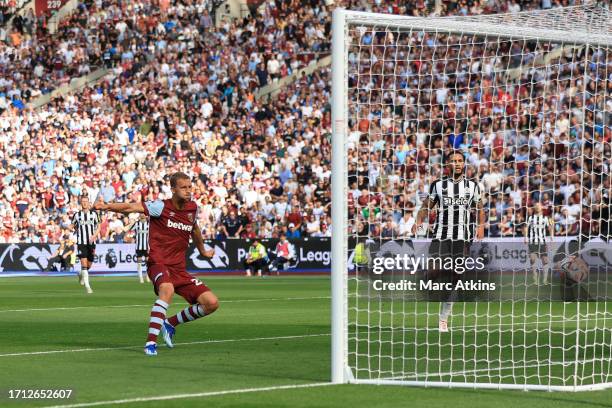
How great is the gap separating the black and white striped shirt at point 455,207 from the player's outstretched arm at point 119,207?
12.8 ft

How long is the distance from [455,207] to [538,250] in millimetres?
5548

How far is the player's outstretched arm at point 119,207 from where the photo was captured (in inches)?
508

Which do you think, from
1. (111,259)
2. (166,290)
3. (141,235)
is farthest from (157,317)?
(111,259)

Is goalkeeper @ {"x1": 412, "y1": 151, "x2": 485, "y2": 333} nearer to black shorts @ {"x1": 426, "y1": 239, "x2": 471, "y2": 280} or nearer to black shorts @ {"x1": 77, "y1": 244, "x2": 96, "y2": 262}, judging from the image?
black shorts @ {"x1": 426, "y1": 239, "x2": 471, "y2": 280}

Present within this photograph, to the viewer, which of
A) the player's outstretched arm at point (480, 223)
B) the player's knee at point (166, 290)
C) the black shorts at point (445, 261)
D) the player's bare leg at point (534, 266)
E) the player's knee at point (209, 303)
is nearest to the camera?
the black shorts at point (445, 261)

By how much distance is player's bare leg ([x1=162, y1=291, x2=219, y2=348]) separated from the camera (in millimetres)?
14127

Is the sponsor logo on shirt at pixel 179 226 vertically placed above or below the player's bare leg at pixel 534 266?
above

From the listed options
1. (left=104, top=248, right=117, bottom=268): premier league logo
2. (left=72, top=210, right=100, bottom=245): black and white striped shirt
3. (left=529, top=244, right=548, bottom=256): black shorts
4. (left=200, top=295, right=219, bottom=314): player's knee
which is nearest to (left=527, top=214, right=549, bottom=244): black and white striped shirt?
(left=529, top=244, right=548, bottom=256): black shorts

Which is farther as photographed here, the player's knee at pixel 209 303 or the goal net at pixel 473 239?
the player's knee at pixel 209 303

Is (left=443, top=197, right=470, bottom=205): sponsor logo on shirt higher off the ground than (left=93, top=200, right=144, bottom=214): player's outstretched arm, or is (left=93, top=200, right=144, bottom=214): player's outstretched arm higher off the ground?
(left=93, top=200, right=144, bottom=214): player's outstretched arm

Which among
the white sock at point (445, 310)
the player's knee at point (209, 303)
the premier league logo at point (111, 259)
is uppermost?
the player's knee at point (209, 303)

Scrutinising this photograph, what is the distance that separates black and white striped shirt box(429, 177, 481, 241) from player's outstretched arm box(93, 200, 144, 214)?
3.91m

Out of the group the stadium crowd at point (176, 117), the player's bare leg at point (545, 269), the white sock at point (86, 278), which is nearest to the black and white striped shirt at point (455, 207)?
the player's bare leg at point (545, 269)

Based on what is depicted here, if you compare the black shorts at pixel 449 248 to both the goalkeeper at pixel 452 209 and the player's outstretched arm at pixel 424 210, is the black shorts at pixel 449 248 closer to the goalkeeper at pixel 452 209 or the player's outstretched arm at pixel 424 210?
the goalkeeper at pixel 452 209
